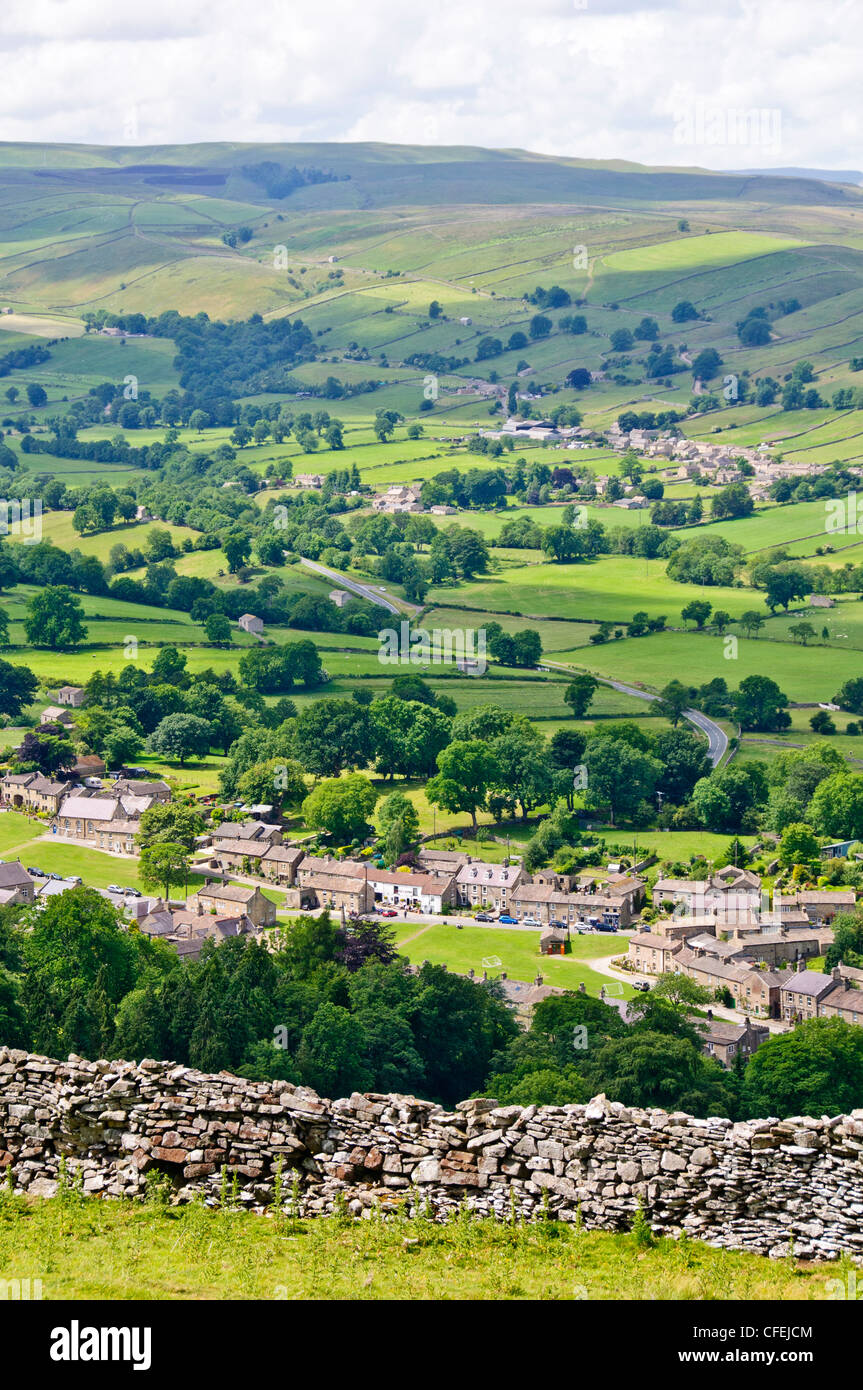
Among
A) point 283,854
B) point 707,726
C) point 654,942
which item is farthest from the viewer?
point 707,726

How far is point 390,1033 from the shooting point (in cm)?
4784

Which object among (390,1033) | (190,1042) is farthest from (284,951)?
(190,1042)

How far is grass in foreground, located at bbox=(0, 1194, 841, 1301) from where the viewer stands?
44.1ft

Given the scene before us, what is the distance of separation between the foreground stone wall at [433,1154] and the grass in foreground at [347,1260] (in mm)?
294

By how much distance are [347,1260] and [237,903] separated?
5484cm

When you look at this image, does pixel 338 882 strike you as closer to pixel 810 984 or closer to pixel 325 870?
pixel 325 870

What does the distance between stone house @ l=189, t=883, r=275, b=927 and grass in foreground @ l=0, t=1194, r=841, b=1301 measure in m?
52.5

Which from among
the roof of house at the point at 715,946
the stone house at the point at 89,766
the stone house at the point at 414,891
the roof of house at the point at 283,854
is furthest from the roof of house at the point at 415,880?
the stone house at the point at 89,766

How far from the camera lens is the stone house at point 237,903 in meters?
67.9

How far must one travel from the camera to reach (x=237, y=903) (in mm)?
68250

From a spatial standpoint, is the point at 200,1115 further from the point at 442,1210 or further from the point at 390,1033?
the point at 390,1033

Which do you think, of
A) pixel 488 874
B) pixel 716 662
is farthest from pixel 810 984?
pixel 716 662

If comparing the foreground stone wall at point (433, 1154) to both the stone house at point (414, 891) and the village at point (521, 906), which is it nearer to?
the village at point (521, 906)
